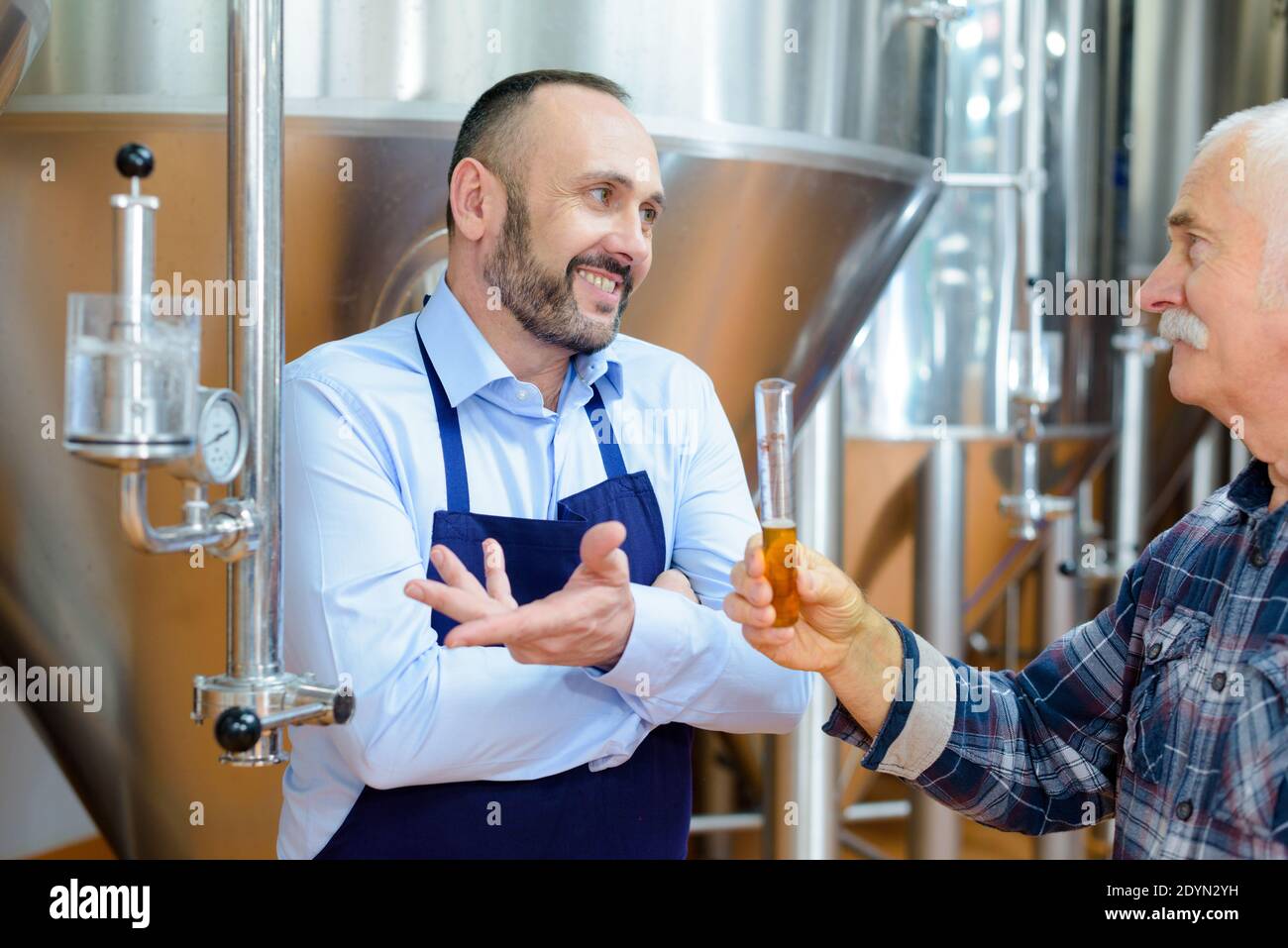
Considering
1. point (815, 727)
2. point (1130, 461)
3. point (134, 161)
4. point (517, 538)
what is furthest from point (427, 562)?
point (1130, 461)

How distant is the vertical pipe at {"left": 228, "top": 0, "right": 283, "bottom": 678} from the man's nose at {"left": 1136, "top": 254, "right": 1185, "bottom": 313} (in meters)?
0.68

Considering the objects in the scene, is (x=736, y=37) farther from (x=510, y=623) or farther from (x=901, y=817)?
(x=901, y=817)

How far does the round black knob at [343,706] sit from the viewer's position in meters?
0.99

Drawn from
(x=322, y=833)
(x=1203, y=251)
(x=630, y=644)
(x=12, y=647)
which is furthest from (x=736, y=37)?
(x=12, y=647)

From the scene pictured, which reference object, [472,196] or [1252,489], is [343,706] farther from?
[1252,489]

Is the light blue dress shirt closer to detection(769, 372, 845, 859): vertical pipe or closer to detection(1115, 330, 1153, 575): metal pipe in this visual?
detection(769, 372, 845, 859): vertical pipe

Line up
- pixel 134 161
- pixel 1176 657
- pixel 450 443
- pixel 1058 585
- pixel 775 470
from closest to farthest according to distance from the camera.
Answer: pixel 134 161 < pixel 775 470 < pixel 1176 657 < pixel 450 443 < pixel 1058 585

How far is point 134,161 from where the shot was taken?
0.85m

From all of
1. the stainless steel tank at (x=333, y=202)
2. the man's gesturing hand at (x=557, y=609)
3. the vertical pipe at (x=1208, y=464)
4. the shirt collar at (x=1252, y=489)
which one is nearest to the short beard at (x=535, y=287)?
the stainless steel tank at (x=333, y=202)

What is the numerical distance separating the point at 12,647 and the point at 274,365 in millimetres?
640

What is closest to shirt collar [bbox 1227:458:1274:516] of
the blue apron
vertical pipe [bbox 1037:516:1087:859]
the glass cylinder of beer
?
the glass cylinder of beer

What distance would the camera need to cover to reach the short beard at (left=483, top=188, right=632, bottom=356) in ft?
3.88

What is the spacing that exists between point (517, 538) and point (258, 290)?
12.6 inches

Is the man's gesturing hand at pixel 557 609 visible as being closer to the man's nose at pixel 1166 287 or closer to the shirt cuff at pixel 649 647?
the shirt cuff at pixel 649 647
